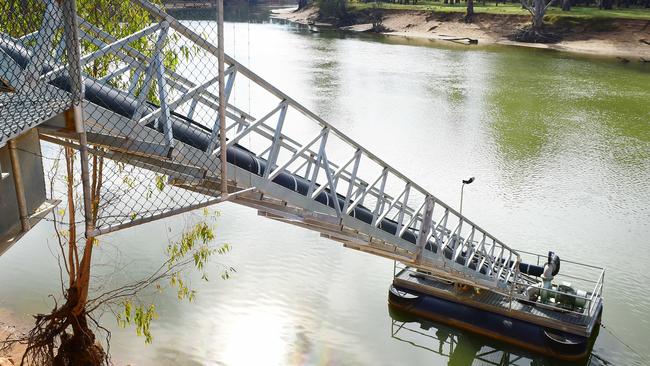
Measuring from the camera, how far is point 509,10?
6009 centimetres

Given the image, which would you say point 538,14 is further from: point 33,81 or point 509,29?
point 33,81

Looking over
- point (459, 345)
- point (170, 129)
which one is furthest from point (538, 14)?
point (170, 129)

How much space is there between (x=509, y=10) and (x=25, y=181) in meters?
61.3

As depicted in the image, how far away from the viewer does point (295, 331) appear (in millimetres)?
10641

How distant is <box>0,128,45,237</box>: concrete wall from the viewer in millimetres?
4227

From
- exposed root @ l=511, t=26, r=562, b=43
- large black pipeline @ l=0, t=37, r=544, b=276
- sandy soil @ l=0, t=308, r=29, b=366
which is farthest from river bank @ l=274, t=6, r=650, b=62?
sandy soil @ l=0, t=308, r=29, b=366

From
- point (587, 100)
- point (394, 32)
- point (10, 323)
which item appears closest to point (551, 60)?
point (587, 100)

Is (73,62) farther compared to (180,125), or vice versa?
(180,125)

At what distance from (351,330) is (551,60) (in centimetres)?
3834

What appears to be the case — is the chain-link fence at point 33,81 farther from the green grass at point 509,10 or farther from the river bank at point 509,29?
the green grass at point 509,10

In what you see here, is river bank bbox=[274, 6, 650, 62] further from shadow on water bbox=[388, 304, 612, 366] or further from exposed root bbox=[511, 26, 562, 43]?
shadow on water bbox=[388, 304, 612, 366]

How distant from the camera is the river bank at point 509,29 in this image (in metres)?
47.9

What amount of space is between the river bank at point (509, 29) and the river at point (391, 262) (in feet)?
52.0

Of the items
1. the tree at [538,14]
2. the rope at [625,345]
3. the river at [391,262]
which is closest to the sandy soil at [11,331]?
the river at [391,262]
